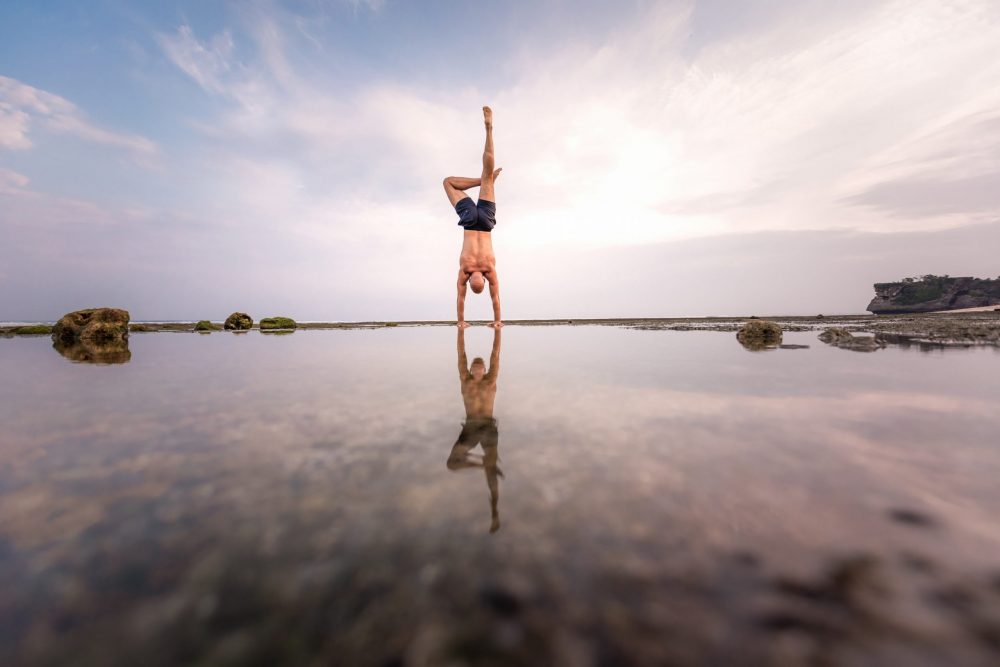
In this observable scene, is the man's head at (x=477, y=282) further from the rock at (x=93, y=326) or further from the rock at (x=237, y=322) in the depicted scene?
the rock at (x=237, y=322)

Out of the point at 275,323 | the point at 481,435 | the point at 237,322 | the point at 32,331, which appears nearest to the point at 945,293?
the point at 481,435

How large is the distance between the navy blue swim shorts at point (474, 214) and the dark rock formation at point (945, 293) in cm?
8218

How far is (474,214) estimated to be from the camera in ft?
45.4

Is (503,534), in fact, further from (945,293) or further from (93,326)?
(945,293)

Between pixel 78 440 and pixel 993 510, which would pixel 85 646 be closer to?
pixel 78 440

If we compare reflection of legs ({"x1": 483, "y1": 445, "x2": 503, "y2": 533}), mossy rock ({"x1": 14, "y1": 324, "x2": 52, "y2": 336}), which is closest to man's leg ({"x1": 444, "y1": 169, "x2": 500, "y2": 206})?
reflection of legs ({"x1": 483, "y1": 445, "x2": 503, "y2": 533})

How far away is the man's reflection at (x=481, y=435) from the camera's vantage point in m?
2.52

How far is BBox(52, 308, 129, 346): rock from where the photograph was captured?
55.3 ft

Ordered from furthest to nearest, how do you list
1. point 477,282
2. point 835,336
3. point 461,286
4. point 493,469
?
point 461,286
point 477,282
point 835,336
point 493,469

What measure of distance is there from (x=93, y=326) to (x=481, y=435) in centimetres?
2267

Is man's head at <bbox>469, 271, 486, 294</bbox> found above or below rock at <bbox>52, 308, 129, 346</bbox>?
above

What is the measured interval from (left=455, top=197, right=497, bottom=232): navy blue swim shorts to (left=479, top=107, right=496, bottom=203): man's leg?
11.7 inches

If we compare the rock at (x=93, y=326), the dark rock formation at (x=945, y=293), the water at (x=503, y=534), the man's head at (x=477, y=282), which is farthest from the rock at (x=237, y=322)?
the dark rock formation at (x=945, y=293)

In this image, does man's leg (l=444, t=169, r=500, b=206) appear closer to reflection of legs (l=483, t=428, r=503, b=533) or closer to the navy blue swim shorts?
the navy blue swim shorts
